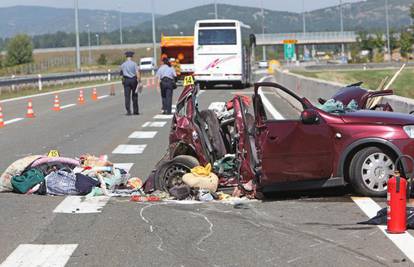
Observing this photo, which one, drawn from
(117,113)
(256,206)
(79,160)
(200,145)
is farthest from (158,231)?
(117,113)

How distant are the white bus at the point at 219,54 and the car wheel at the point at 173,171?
99.6ft

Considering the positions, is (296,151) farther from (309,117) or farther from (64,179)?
(64,179)

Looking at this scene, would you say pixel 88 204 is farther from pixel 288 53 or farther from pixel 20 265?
pixel 288 53

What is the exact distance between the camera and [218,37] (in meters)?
40.6

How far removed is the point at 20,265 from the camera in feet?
20.9

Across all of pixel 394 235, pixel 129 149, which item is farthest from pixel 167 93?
pixel 394 235

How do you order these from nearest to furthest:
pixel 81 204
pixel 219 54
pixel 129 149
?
pixel 81 204 < pixel 129 149 < pixel 219 54

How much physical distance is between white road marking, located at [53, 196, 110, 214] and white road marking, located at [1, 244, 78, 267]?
5.53 ft

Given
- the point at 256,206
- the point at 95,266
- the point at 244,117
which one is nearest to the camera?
the point at 95,266

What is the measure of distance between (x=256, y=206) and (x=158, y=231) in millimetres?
1659

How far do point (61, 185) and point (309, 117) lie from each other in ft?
11.0

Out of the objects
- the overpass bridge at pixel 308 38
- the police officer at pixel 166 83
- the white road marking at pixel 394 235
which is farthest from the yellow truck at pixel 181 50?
the overpass bridge at pixel 308 38

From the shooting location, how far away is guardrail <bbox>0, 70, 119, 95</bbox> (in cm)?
4094

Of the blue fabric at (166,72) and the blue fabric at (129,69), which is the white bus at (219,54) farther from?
the blue fabric at (129,69)
